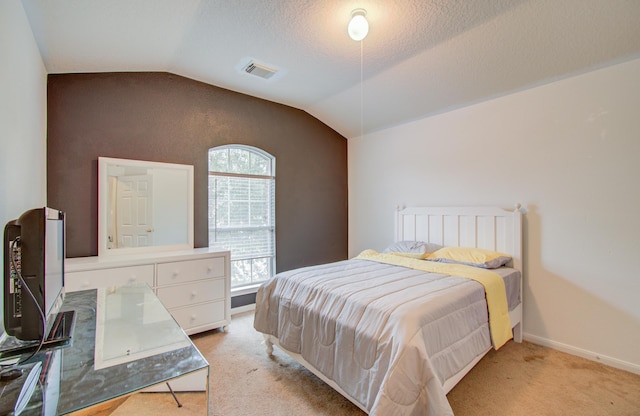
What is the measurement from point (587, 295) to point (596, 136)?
1.36 meters

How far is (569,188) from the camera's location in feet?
8.51

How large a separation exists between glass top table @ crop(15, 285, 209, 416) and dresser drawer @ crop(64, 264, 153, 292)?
103 cm

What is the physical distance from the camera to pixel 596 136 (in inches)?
97.0

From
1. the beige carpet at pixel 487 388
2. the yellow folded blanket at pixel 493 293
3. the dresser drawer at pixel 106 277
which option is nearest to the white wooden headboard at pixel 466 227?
the yellow folded blanket at pixel 493 293

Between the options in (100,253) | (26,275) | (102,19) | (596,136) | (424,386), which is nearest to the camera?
(26,275)

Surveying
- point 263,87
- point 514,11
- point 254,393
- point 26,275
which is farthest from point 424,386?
point 263,87

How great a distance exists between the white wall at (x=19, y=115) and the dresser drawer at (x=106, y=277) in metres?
0.61

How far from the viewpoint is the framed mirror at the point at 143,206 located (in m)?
2.72

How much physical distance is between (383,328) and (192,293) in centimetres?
199

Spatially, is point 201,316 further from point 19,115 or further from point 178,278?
point 19,115

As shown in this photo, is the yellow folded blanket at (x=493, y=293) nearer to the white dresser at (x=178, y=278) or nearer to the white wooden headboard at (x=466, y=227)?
the white wooden headboard at (x=466, y=227)

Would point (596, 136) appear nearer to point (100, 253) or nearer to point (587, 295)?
point (587, 295)

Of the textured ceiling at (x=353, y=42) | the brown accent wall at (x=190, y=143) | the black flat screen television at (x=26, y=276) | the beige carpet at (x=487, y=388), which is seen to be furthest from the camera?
the brown accent wall at (x=190, y=143)

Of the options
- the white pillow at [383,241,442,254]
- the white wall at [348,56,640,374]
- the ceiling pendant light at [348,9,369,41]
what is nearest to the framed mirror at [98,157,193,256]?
the ceiling pendant light at [348,9,369,41]
